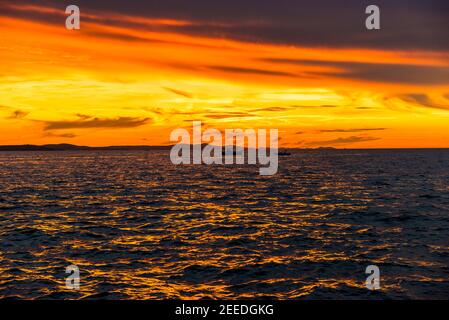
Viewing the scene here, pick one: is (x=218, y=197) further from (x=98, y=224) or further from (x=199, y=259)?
(x=199, y=259)

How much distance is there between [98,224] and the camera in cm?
3434

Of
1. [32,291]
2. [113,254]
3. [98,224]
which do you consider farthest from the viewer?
[98,224]

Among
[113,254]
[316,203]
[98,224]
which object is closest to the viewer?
[113,254]

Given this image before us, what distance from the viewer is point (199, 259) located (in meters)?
23.1

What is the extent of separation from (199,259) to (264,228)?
1005 cm

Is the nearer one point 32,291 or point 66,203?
point 32,291

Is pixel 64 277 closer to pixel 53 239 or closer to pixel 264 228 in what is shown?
pixel 53 239

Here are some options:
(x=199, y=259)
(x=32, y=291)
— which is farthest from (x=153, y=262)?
(x=32, y=291)

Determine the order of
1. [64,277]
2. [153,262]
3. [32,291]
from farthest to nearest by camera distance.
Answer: [153,262], [64,277], [32,291]
